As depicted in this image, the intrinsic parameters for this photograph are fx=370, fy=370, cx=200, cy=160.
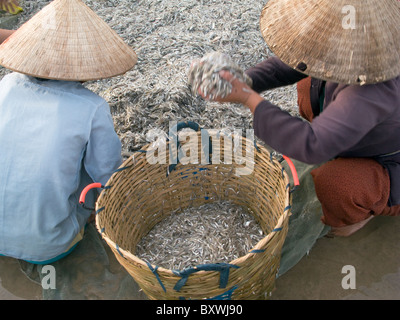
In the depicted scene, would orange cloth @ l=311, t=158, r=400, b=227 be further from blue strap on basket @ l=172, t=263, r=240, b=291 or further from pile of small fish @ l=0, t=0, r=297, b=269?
blue strap on basket @ l=172, t=263, r=240, b=291

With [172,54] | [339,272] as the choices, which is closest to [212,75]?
[339,272]

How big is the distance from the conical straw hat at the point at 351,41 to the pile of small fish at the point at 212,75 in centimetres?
25

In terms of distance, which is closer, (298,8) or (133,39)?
(298,8)

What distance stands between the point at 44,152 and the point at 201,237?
74cm

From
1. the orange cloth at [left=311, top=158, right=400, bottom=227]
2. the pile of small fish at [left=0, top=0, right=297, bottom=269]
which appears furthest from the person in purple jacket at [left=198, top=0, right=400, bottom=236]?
the pile of small fish at [left=0, top=0, right=297, bottom=269]

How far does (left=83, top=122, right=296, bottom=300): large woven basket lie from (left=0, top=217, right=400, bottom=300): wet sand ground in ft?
0.57

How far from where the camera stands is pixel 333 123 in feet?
3.70

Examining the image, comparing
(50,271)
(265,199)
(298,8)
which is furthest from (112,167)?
(298,8)

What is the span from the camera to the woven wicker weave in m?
1.14

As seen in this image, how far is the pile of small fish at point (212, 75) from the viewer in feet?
4.07

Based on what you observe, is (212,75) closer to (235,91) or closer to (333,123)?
(235,91)

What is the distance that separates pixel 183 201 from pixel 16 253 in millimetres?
769

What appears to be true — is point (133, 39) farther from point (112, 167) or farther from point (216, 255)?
point (216, 255)

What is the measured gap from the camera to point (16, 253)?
1534 mm
